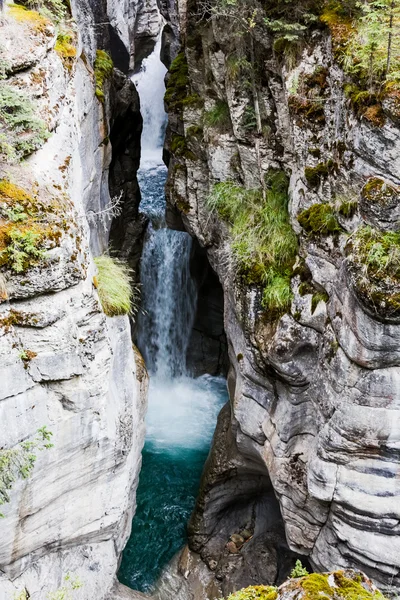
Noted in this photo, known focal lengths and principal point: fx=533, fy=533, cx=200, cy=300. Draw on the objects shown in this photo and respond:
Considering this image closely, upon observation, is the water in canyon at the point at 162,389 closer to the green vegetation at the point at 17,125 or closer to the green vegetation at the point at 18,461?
the green vegetation at the point at 18,461

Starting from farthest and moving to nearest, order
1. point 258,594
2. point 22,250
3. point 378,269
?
point 378,269, point 22,250, point 258,594

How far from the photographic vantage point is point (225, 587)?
1097 cm

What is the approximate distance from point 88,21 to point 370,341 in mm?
10389

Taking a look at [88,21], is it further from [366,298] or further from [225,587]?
[225,587]

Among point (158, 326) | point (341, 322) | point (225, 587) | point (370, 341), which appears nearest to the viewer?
point (370, 341)

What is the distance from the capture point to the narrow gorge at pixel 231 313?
6.77 metres

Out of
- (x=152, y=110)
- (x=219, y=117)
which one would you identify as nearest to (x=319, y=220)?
(x=219, y=117)

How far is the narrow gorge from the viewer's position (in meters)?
6.77

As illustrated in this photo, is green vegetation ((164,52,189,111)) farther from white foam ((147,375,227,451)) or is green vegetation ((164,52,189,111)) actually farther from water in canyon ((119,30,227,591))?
white foam ((147,375,227,451))

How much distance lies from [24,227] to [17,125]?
1.38 metres

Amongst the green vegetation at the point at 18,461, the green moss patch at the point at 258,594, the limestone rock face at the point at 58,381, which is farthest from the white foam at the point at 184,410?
the green moss patch at the point at 258,594

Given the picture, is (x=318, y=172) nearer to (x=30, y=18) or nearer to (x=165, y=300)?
(x=30, y=18)

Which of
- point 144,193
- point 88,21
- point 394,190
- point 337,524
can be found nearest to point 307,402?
point 337,524

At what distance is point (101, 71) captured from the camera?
1273 centimetres
